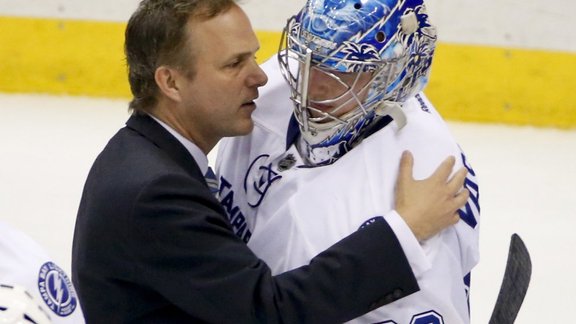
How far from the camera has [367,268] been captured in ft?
6.25

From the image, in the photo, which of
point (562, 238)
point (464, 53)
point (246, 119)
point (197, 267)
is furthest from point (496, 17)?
point (197, 267)

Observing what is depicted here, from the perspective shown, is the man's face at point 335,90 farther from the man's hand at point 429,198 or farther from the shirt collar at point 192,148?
the shirt collar at point 192,148

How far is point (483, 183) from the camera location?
4.16 m

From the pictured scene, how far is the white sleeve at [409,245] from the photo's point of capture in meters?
1.90

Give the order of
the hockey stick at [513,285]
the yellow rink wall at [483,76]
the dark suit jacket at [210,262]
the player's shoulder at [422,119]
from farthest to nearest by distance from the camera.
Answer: the yellow rink wall at [483,76], the hockey stick at [513,285], the player's shoulder at [422,119], the dark suit jacket at [210,262]

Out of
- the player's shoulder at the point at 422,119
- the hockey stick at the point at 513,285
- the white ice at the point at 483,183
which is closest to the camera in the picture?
the player's shoulder at the point at 422,119

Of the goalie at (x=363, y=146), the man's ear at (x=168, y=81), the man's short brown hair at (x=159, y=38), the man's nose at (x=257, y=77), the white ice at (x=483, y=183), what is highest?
the man's short brown hair at (x=159, y=38)

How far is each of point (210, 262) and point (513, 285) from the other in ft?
2.18

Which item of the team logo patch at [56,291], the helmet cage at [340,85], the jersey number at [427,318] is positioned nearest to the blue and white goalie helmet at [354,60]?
the helmet cage at [340,85]

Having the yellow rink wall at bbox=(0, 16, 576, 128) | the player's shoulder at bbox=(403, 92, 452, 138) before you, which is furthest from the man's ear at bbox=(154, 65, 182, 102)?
the yellow rink wall at bbox=(0, 16, 576, 128)

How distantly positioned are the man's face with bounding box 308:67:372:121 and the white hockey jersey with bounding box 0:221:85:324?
69 centimetres

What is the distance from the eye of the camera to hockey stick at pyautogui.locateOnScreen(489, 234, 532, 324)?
2270 millimetres

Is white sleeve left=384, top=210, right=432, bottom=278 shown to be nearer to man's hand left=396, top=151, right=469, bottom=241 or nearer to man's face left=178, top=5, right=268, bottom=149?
man's hand left=396, top=151, right=469, bottom=241

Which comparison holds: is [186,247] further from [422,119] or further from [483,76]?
[483,76]
